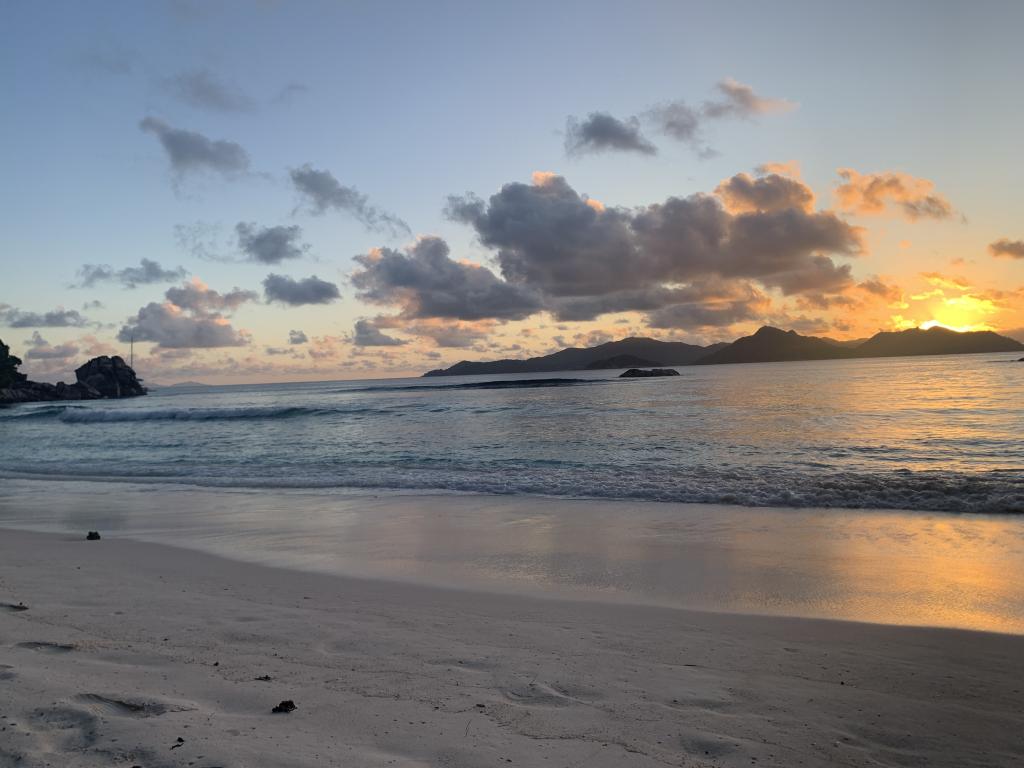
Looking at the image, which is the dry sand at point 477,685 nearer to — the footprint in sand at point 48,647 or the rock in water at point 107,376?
the footprint in sand at point 48,647

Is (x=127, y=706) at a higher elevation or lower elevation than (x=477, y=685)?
higher

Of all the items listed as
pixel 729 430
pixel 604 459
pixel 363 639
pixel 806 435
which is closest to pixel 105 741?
pixel 363 639

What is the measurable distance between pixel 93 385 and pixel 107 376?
346 centimetres

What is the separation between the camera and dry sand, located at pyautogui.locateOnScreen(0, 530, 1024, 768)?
3395 millimetres

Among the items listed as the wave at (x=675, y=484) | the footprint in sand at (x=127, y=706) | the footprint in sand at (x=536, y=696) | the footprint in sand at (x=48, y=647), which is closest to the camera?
the footprint in sand at (x=127, y=706)

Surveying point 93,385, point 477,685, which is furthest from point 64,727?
point 93,385

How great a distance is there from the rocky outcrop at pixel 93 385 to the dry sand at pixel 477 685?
434ft

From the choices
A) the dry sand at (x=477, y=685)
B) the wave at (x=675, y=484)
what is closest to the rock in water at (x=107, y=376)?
the wave at (x=675, y=484)

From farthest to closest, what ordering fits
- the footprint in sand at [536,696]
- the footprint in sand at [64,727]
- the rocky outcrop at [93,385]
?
1. the rocky outcrop at [93,385]
2. the footprint in sand at [536,696]
3. the footprint in sand at [64,727]

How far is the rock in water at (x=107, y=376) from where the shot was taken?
127688mm

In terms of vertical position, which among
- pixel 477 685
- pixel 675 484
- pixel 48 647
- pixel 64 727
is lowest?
pixel 675 484

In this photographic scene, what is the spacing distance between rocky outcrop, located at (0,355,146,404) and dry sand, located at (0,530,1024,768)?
434 ft

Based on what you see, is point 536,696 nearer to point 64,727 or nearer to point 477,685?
point 477,685

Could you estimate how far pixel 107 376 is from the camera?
425 ft
